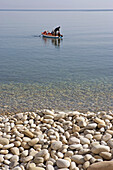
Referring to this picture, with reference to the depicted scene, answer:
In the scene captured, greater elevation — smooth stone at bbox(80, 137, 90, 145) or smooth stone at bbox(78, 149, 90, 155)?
smooth stone at bbox(80, 137, 90, 145)

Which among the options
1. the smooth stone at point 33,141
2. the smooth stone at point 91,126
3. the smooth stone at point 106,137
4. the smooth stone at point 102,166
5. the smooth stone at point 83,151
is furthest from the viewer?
the smooth stone at point 91,126

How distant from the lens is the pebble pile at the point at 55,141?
5.91m

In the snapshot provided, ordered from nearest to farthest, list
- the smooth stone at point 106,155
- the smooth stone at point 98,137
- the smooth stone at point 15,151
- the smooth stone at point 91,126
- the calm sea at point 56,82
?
1. the smooth stone at point 106,155
2. the smooth stone at point 15,151
3. the smooth stone at point 98,137
4. the smooth stone at point 91,126
5. the calm sea at point 56,82

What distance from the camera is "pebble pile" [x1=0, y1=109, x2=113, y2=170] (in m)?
5.91

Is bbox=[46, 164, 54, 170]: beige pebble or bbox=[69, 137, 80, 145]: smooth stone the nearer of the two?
bbox=[46, 164, 54, 170]: beige pebble

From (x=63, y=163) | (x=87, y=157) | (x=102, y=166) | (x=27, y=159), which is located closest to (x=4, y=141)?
(x=27, y=159)

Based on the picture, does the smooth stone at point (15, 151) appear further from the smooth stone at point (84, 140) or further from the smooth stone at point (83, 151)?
the smooth stone at point (84, 140)

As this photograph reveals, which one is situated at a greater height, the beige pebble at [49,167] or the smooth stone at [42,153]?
the smooth stone at [42,153]

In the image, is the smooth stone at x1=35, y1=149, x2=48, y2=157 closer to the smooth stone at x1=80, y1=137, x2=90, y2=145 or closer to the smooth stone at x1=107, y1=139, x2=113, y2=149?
the smooth stone at x1=80, y1=137, x2=90, y2=145

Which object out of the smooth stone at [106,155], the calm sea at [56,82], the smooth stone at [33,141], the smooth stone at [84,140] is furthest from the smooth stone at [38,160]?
the calm sea at [56,82]

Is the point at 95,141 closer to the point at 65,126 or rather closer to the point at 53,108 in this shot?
the point at 65,126

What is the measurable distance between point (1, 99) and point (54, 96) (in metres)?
2.75

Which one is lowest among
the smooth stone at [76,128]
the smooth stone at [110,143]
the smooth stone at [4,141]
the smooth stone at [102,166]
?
the smooth stone at [102,166]

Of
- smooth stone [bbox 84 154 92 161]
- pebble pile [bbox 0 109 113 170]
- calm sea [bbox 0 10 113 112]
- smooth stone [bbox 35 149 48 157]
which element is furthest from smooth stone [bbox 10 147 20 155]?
calm sea [bbox 0 10 113 112]
